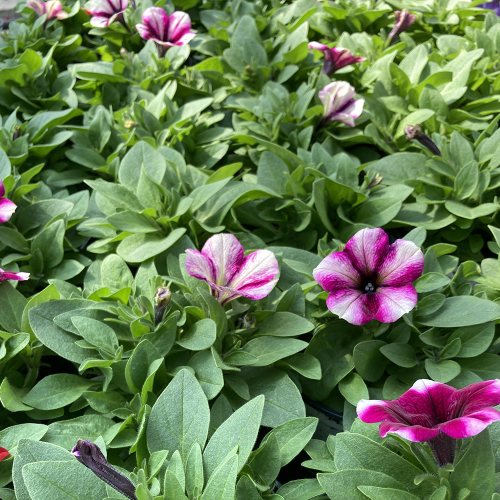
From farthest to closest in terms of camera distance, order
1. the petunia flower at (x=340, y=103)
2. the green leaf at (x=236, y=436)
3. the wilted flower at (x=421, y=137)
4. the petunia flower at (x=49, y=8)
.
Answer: the petunia flower at (x=49, y=8)
the petunia flower at (x=340, y=103)
the wilted flower at (x=421, y=137)
the green leaf at (x=236, y=436)

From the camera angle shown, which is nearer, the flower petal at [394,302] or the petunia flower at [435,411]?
the petunia flower at [435,411]

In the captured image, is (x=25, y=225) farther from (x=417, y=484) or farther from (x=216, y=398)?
(x=417, y=484)

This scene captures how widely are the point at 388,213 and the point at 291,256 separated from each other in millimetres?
336

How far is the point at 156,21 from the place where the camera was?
2104 millimetres

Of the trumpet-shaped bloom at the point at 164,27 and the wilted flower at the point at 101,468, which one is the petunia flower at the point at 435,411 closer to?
the wilted flower at the point at 101,468

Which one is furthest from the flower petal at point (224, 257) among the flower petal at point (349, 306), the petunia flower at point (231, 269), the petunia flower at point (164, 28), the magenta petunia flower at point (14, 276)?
the petunia flower at point (164, 28)

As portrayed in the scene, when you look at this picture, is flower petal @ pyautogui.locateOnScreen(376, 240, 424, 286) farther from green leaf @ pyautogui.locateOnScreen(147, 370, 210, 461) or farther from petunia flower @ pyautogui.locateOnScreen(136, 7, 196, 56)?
petunia flower @ pyautogui.locateOnScreen(136, 7, 196, 56)

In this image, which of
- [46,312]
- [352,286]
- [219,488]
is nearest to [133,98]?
[46,312]

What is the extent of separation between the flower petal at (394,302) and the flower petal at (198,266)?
367 mm

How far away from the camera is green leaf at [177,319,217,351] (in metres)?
1.07

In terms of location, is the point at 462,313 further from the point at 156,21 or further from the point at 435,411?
the point at 156,21

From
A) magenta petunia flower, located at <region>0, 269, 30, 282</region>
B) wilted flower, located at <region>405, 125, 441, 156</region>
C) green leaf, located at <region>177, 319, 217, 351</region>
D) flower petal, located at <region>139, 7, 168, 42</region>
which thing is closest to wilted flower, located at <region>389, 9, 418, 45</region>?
wilted flower, located at <region>405, 125, 441, 156</region>

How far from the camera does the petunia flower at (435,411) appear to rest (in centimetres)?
73

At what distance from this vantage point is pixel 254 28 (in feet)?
7.23
